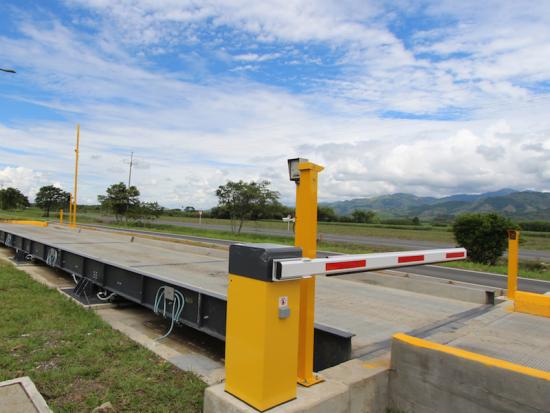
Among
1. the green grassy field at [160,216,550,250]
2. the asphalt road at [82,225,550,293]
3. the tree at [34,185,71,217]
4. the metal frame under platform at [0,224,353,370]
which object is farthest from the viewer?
the tree at [34,185,71,217]

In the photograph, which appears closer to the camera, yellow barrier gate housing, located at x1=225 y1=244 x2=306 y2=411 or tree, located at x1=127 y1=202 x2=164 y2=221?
yellow barrier gate housing, located at x1=225 y1=244 x2=306 y2=411

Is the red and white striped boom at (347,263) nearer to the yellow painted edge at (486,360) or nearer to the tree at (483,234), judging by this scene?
the yellow painted edge at (486,360)

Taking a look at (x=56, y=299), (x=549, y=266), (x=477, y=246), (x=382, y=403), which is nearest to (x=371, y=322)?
(x=382, y=403)

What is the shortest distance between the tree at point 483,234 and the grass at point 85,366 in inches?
610

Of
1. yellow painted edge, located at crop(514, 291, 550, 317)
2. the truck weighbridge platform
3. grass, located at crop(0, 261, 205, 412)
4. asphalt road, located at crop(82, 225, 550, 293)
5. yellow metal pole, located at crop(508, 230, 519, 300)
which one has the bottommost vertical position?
asphalt road, located at crop(82, 225, 550, 293)

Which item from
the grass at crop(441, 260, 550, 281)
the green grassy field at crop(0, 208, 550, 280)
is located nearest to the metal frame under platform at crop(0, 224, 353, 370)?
the grass at crop(441, 260, 550, 281)

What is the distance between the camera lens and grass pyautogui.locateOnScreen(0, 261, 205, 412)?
3.51 meters

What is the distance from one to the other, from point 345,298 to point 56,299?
194 inches

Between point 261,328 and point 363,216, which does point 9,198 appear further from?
point 261,328

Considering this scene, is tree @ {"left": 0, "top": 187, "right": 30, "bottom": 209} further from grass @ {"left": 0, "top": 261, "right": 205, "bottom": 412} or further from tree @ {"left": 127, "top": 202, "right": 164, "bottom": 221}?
grass @ {"left": 0, "top": 261, "right": 205, "bottom": 412}

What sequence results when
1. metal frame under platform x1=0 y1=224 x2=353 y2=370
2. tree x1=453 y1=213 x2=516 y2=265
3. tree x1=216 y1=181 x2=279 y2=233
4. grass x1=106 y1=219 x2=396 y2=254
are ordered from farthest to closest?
tree x1=216 y1=181 x2=279 y2=233 < grass x1=106 y1=219 x2=396 y2=254 < tree x1=453 y1=213 x2=516 y2=265 < metal frame under platform x1=0 y1=224 x2=353 y2=370

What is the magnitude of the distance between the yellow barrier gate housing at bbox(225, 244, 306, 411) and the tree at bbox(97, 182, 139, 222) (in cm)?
4198

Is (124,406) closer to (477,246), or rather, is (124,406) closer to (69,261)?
(69,261)

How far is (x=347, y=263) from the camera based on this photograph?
9.79 ft
